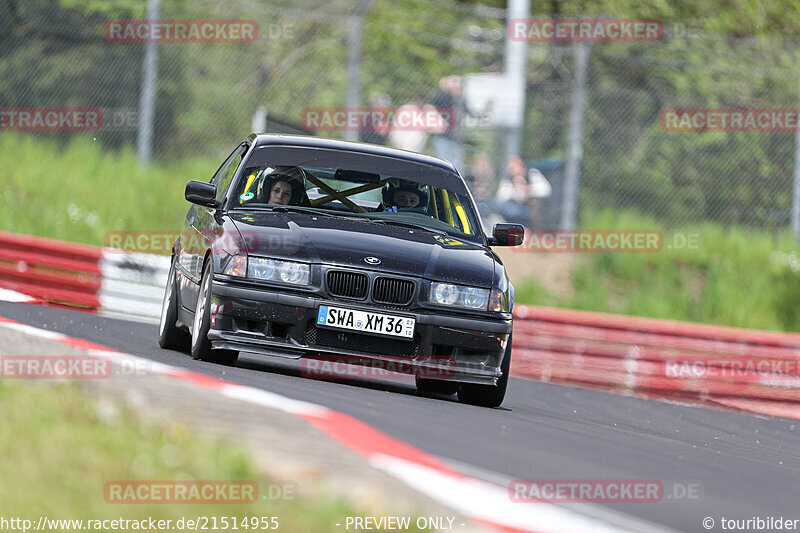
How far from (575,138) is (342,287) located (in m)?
10.1

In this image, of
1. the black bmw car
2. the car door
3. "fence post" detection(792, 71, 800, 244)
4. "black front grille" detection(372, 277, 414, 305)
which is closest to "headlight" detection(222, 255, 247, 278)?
the black bmw car

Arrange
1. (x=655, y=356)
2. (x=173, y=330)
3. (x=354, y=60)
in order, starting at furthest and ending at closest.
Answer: (x=354, y=60)
(x=655, y=356)
(x=173, y=330)

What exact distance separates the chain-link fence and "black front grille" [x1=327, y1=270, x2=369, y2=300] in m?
9.19

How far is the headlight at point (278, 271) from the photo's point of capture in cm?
787

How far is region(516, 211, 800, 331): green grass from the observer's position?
1764cm

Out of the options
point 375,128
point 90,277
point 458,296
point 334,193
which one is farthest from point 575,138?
point 458,296

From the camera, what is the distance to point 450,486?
4438 mm

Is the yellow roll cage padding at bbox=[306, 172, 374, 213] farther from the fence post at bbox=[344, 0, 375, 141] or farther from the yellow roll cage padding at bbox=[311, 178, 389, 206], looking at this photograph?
the fence post at bbox=[344, 0, 375, 141]

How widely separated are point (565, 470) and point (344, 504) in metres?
1.67

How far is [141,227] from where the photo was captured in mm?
17625

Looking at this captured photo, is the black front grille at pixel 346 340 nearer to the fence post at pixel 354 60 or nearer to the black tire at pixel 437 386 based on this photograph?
the black tire at pixel 437 386

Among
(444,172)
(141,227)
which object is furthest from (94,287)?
(444,172)

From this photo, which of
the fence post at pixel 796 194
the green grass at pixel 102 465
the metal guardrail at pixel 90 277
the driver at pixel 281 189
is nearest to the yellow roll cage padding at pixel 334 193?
the driver at pixel 281 189

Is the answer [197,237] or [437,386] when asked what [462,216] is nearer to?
[437,386]
